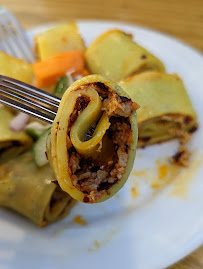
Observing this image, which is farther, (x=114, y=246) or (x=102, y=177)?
(x=114, y=246)

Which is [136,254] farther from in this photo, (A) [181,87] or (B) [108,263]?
(A) [181,87]

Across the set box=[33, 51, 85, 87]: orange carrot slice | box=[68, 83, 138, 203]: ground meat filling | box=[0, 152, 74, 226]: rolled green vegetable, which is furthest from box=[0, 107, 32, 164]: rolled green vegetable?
box=[68, 83, 138, 203]: ground meat filling

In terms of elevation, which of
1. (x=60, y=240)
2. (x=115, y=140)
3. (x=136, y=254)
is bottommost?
(x=60, y=240)

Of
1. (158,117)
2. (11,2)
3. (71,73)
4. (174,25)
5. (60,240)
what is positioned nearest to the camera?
(60,240)

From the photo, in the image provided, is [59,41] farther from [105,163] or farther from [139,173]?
[105,163]

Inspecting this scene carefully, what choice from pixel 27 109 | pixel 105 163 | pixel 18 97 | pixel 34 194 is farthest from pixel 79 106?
pixel 34 194

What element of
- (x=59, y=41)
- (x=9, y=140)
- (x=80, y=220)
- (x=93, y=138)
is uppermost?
(x=93, y=138)

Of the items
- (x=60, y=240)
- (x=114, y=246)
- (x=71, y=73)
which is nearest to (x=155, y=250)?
(x=114, y=246)
